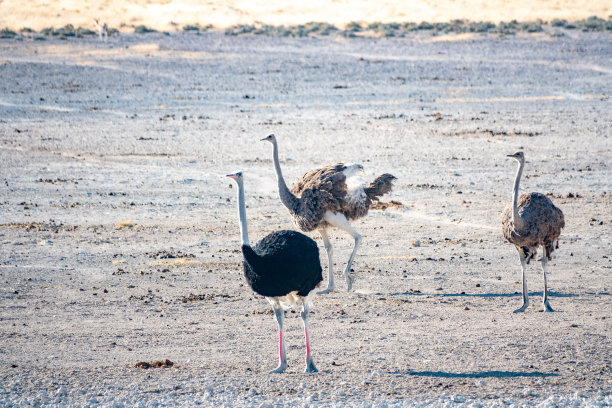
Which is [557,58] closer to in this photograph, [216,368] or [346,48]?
[346,48]

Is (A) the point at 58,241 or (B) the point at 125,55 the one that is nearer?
(A) the point at 58,241

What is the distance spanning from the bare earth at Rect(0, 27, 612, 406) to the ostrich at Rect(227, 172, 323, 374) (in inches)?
22.0

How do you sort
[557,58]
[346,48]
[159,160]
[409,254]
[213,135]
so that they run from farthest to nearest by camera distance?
[346,48] < [557,58] < [213,135] < [159,160] < [409,254]

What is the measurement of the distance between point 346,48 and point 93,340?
37267 mm

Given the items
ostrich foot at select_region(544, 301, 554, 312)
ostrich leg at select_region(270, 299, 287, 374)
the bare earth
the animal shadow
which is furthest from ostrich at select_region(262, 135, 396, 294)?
the animal shadow

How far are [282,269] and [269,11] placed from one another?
64.4 metres

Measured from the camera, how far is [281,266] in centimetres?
708

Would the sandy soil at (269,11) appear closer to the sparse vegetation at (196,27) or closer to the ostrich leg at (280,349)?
the sparse vegetation at (196,27)

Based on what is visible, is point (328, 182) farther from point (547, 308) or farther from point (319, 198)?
point (547, 308)

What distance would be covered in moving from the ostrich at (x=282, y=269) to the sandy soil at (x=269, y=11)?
4921 cm

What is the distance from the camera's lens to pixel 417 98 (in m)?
27.6

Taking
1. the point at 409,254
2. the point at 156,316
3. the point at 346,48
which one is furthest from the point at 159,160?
the point at 346,48

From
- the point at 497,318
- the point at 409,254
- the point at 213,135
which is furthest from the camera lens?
the point at 213,135

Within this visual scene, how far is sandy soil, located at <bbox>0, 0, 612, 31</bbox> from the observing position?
5975 cm
